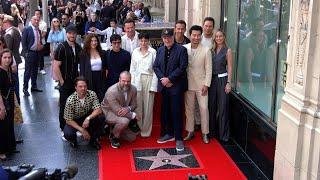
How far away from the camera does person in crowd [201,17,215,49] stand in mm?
7527

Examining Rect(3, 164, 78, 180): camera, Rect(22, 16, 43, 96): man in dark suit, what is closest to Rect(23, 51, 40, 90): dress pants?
Rect(22, 16, 43, 96): man in dark suit

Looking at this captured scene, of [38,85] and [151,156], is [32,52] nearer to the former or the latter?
[38,85]

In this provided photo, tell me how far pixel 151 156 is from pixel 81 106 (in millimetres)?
1278

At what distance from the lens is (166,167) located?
6559mm

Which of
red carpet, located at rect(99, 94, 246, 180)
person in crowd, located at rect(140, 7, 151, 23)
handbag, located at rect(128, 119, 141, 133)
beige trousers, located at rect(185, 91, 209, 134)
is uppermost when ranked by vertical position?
person in crowd, located at rect(140, 7, 151, 23)

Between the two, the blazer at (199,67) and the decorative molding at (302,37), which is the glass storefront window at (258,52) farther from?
the decorative molding at (302,37)

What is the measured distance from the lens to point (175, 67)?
23.1 feet

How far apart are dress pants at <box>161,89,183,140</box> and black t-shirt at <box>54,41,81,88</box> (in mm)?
1466

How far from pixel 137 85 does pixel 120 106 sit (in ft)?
1.76

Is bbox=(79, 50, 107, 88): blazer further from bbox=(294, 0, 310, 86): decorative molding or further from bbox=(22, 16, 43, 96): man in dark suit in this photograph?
bbox=(294, 0, 310, 86): decorative molding

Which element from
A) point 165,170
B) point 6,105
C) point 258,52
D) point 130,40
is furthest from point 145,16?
point 165,170

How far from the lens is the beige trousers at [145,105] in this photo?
7.60 metres

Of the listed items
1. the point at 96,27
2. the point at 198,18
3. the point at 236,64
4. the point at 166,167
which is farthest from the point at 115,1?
the point at 166,167

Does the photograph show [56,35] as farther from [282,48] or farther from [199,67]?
[282,48]
